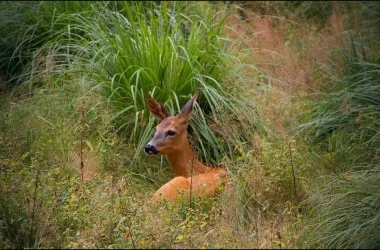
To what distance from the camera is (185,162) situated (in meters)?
6.32

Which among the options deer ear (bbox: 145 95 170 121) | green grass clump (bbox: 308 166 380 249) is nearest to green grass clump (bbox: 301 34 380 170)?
green grass clump (bbox: 308 166 380 249)

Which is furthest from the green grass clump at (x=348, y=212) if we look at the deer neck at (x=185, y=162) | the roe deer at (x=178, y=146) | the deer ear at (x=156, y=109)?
the deer ear at (x=156, y=109)

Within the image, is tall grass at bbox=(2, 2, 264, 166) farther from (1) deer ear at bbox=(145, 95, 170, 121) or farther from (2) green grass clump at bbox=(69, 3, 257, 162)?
(1) deer ear at bbox=(145, 95, 170, 121)

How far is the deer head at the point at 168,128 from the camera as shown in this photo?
245 inches

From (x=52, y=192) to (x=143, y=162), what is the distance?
4.30 ft

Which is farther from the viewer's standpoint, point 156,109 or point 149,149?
point 156,109

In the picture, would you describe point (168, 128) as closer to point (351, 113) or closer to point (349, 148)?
point (349, 148)

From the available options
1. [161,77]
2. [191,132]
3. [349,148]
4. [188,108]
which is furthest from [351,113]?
[161,77]

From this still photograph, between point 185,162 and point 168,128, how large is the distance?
1.03 feet

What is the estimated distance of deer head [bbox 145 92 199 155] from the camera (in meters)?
6.22

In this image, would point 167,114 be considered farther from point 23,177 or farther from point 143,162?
point 23,177

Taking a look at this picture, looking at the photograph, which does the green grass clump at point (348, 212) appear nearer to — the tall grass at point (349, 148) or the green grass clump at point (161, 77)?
the tall grass at point (349, 148)

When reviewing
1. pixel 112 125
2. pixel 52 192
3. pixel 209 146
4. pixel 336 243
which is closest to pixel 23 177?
pixel 52 192

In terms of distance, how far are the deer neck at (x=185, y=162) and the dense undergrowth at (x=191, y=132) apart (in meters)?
0.16
